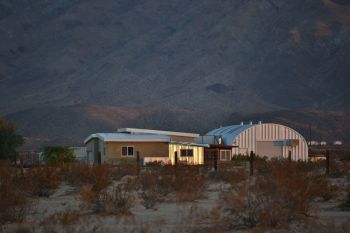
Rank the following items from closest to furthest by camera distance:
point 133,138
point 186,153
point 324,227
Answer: point 324,227, point 186,153, point 133,138

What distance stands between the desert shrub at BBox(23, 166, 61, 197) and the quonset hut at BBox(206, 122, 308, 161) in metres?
36.4

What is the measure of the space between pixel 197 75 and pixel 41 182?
458ft

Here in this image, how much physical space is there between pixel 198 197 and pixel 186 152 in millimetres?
28907

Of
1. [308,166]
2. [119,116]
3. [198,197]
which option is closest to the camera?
Answer: [198,197]

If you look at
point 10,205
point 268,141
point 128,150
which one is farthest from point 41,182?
point 268,141

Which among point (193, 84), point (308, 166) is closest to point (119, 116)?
point (193, 84)

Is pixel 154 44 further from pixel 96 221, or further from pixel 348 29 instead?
pixel 96 221

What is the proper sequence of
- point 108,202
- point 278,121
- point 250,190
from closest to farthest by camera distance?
point 250,190 → point 108,202 → point 278,121

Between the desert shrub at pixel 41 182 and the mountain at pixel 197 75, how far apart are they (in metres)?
90.8

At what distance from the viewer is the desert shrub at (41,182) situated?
2180 cm

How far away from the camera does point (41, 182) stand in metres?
22.4

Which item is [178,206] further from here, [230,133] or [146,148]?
[230,133]

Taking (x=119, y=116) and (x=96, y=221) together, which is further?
(x=119, y=116)

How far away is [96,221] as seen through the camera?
50.7 ft
